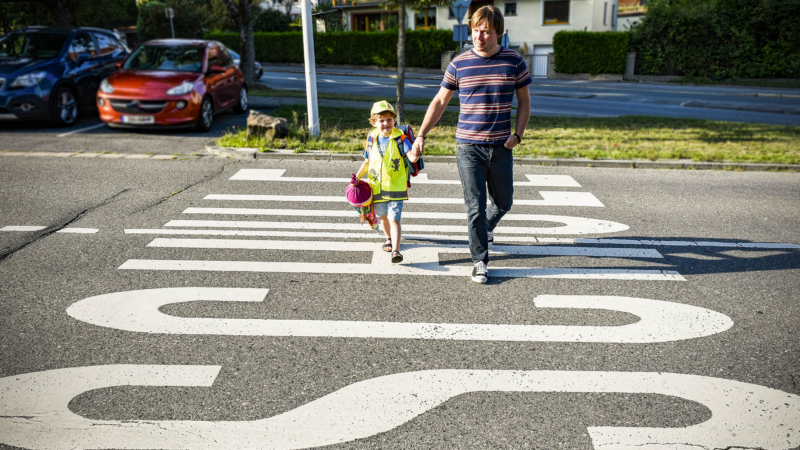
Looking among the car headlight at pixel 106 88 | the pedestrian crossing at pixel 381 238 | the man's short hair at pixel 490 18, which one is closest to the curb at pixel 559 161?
the pedestrian crossing at pixel 381 238

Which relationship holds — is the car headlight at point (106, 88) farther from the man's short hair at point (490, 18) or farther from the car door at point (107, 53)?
the man's short hair at point (490, 18)

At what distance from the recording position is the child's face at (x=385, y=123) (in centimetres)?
531

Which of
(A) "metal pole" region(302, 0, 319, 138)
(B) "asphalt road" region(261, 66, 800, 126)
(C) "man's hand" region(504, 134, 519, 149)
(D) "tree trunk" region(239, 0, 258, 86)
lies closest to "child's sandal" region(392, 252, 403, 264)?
(C) "man's hand" region(504, 134, 519, 149)

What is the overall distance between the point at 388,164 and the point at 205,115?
8.25m

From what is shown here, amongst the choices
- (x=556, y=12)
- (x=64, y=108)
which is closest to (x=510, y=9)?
(x=556, y=12)

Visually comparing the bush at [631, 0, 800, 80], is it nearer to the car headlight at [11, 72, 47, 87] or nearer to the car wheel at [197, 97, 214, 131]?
the car wheel at [197, 97, 214, 131]

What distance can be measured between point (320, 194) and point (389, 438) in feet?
17.5

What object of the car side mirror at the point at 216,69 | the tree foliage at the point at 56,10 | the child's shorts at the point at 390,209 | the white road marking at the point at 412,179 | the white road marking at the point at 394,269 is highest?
the tree foliage at the point at 56,10

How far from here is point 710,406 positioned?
3443 mm

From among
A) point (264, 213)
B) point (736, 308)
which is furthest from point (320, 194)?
point (736, 308)

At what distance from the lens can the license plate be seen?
11.9 m

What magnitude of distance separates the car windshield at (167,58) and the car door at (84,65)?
40.4 inches

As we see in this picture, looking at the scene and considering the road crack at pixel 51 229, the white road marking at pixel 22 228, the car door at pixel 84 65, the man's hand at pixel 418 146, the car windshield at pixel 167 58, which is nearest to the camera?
the man's hand at pixel 418 146

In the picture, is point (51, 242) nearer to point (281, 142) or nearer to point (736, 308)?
point (281, 142)
